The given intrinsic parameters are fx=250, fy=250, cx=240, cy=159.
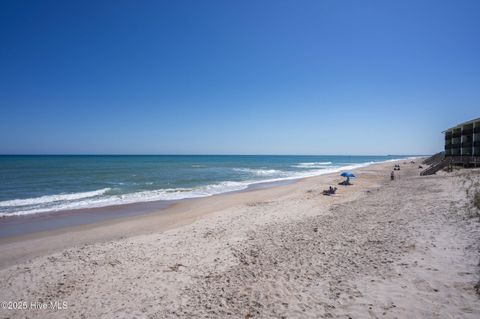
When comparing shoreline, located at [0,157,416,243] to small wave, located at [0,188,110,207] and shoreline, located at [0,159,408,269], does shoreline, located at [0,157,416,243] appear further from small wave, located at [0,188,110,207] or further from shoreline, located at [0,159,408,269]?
small wave, located at [0,188,110,207]

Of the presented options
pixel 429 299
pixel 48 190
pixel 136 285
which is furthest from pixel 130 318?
pixel 48 190

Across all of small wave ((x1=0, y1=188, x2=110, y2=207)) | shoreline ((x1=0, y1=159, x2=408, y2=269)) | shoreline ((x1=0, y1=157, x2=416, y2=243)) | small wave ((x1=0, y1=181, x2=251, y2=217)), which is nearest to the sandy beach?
shoreline ((x1=0, y1=159, x2=408, y2=269))

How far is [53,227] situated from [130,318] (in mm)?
10507

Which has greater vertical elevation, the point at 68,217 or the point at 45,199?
the point at 45,199

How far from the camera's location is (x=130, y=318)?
4668 mm

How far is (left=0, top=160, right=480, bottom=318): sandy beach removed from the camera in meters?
4.66

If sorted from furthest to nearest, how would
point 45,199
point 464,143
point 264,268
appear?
1. point 464,143
2. point 45,199
3. point 264,268

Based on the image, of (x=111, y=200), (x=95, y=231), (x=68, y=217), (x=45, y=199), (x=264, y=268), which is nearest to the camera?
(x=264, y=268)

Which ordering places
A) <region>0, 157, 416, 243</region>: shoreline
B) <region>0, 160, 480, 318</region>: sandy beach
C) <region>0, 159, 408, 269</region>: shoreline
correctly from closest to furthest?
1. <region>0, 160, 480, 318</region>: sandy beach
2. <region>0, 159, 408, 269</region>: shoreline
3. <region>0, 157, 416, 243</region>: shoreline

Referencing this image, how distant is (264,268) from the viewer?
632 cm

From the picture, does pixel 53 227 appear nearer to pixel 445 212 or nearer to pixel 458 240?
pixel 458 240

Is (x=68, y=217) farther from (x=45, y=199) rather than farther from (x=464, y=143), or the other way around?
(x=464, y=143)

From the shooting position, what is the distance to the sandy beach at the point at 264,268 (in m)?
4.66

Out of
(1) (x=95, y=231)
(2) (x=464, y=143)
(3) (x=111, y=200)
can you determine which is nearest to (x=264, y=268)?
(1) (x=95, y=231)
